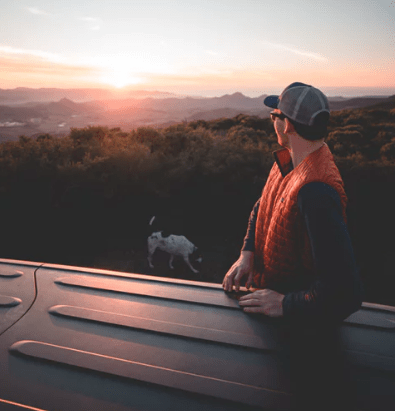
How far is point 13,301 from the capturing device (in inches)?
56.7

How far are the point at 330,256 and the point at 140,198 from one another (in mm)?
4955

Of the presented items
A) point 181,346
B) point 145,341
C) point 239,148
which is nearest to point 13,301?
point 145,341

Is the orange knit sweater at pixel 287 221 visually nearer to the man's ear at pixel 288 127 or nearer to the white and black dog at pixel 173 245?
the man's ear at pixel 288 127

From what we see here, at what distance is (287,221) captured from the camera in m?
1.26

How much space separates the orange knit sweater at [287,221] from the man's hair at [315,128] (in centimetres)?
6

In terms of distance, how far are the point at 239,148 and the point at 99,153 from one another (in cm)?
275

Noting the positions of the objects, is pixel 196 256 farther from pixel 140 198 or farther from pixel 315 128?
pixel 315 128

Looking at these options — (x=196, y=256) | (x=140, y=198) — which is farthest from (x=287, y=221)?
(x=140, y=198)

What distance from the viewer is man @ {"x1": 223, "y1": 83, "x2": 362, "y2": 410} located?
105 cm

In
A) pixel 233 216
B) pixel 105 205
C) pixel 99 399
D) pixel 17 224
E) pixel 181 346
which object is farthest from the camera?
pixel 233 216

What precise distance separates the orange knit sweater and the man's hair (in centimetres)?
6

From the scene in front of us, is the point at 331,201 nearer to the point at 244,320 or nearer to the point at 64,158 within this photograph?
the point at 244,320

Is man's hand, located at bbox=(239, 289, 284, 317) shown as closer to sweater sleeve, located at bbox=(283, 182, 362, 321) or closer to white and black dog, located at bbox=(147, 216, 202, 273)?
sweater sleeve, located at bbox=(283, 182, 362, 321)

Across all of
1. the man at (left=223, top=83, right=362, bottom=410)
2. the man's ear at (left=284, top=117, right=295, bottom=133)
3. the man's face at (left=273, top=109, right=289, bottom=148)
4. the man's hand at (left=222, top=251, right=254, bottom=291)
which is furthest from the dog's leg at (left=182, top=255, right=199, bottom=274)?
the man's ear at (left=284, top=117, right=295, bottom=133)
